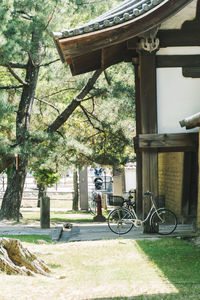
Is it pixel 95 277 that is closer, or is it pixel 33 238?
pixel 95 277

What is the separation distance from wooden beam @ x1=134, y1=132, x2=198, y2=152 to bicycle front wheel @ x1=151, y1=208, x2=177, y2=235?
1.39m

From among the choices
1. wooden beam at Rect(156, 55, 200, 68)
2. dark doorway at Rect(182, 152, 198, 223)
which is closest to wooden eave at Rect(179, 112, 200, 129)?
wooden beam at Rect(156, 55, 200, 68)

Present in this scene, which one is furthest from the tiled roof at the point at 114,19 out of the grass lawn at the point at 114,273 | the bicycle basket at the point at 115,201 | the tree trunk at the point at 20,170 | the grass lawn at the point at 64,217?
the grass lawn at the point at 64,217

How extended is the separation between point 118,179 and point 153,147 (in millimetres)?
19300

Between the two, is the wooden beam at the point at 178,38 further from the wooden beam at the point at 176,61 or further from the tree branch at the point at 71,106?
the tree branch at the point at 71,106

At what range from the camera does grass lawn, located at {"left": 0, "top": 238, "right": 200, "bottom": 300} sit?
19.5 ft

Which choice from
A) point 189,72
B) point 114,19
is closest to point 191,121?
point 189,72

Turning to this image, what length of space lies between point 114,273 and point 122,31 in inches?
220

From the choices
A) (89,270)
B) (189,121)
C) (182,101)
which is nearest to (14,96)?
(182,101)

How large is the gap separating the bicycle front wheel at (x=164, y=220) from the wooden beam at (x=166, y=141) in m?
1.39

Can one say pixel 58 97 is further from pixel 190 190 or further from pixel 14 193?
pixel 190 190

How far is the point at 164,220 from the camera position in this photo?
1148 centimetres

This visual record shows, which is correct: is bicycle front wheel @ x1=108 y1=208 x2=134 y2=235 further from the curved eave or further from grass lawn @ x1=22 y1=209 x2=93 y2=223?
grass lawn @ x1=22 y1=209 x2=93 y2=223

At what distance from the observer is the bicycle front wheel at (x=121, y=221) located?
12.0 metres
